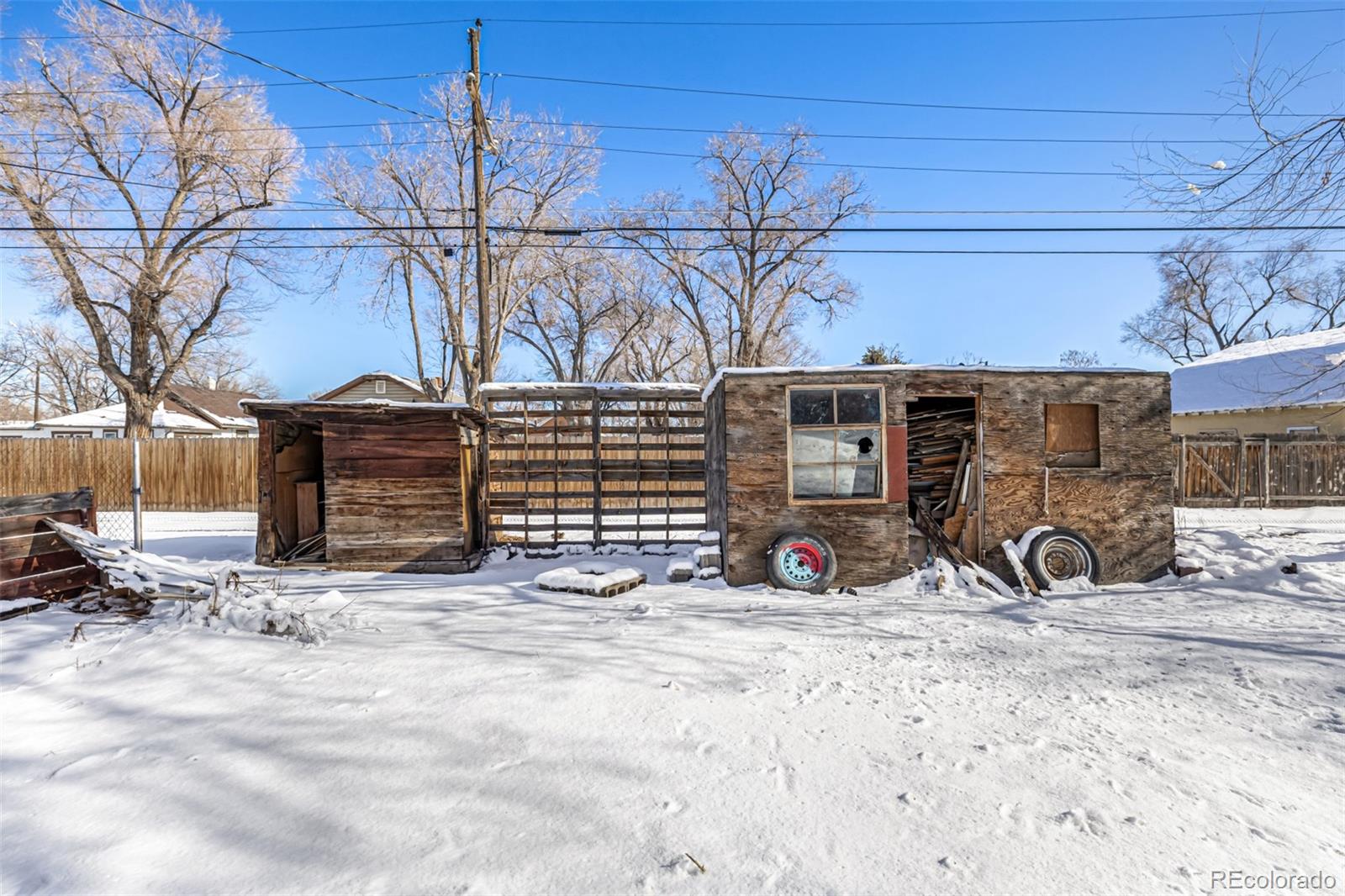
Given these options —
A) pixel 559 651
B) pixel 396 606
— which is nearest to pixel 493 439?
pixel 396 606

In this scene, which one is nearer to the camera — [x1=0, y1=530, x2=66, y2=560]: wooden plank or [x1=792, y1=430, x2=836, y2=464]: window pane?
[x1=0, y1=530, x2=66, y2=560]: wooden plank

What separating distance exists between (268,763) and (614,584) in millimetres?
4097

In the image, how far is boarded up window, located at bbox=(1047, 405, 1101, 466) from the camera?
766cm

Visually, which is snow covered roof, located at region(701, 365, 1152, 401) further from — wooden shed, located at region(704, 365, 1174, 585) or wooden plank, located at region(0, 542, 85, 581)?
wooden plank, located at region(0, 542, 85, 581)

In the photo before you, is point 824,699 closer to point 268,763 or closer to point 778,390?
point 268,763

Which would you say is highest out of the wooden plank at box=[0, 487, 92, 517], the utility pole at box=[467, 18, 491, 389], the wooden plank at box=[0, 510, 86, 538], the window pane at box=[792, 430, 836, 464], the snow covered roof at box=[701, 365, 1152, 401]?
the utility pole at box=[467, 18, 491, 389]

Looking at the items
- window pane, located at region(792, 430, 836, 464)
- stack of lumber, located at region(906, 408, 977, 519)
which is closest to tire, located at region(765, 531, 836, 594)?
window pane, located at region(792, 430, 836, 464)

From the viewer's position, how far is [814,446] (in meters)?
7.36

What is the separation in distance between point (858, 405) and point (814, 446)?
0.80 meters

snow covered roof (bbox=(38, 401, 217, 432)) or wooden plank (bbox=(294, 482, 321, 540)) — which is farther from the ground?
snow covered roof (bbox=(38, 401, 217, 432))

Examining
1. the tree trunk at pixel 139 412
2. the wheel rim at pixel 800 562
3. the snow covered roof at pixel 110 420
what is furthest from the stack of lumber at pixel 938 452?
the snow covered roof at pixel 110 420

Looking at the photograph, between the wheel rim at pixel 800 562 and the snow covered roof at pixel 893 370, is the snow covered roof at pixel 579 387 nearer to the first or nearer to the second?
the snow covered roof at pixel 893 370

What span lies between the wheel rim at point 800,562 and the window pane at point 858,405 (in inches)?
68.6

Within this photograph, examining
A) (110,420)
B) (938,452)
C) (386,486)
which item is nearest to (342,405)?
(386,486)
